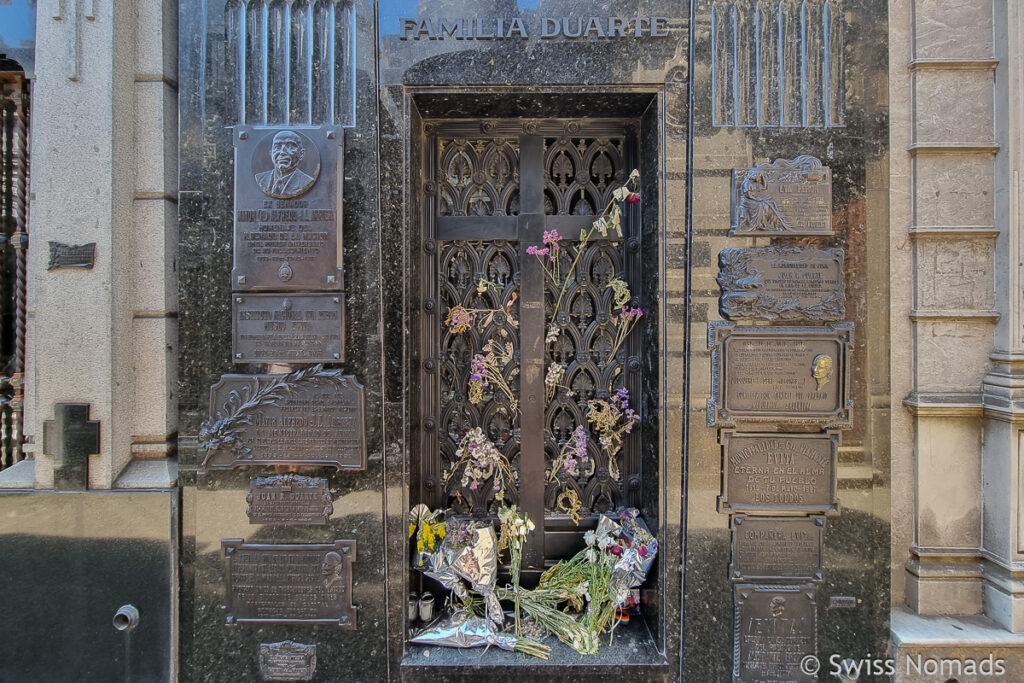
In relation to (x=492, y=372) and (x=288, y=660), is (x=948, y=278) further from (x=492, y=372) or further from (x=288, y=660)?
(x=288, y=660)

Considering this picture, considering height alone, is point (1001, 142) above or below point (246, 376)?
above

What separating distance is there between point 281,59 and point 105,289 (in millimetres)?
1920

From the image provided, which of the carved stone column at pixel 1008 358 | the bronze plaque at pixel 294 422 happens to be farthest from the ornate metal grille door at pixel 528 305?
the carved stone column at pixel 1008 358

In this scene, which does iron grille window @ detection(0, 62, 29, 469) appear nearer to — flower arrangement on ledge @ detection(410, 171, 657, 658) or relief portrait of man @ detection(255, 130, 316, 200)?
relief portrait of man @ detection(255, 130, 316, 200)

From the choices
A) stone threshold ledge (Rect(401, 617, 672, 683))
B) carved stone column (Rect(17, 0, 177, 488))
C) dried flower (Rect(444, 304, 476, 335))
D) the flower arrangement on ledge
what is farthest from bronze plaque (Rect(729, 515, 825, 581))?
carved stone column (Rect(17, 0, 177, 488))

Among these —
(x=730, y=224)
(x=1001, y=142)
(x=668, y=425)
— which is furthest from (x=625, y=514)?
(x=1001, y=142)

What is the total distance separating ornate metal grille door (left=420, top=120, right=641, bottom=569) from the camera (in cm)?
377

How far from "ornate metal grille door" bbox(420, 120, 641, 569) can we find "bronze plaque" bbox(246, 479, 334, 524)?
752mm

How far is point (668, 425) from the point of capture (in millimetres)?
3391

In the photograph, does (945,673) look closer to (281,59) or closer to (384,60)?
(384,60)

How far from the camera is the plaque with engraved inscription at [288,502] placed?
3.35 metres

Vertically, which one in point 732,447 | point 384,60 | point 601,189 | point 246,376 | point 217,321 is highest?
point 384,60

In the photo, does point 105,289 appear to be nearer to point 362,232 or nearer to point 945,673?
point 362,232

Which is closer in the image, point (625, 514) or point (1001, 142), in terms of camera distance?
point (1001, 142)
